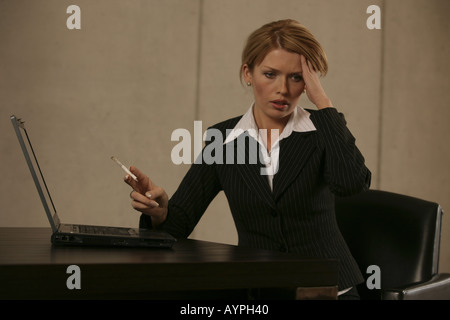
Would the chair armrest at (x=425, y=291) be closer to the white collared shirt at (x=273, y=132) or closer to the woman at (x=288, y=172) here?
the woman at (x=288, y=172)

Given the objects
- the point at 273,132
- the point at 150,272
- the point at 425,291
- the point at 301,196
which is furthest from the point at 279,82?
the point at 150,272

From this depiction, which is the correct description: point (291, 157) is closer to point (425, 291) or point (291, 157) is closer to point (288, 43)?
point (288, 43)

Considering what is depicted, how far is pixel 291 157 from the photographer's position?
5.10ft

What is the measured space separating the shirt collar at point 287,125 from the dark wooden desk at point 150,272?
2.12 ft

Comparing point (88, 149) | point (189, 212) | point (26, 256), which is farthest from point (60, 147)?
point (26, 256)

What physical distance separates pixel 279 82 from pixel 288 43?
0.37ft

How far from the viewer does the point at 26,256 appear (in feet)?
2.77

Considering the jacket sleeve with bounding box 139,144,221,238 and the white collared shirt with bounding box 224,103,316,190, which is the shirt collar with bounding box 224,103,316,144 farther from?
the jacket sleeve with bounding box 139,144,221,238

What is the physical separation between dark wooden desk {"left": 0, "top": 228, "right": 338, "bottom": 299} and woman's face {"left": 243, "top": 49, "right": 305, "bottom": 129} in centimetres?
62

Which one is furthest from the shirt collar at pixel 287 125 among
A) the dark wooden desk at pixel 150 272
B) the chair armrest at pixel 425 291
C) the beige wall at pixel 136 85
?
the beige wall at pixel 136 85

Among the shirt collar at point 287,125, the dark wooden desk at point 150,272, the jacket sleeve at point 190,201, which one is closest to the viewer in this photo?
the dark wooden desk at point 150,272

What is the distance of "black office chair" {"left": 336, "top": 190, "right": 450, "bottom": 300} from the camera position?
5.10ft

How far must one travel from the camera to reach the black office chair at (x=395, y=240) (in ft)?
5.10
